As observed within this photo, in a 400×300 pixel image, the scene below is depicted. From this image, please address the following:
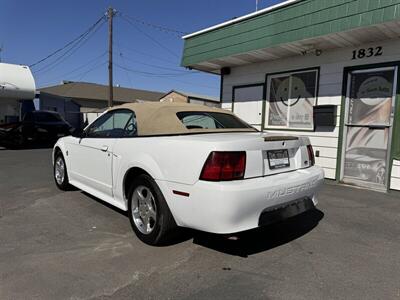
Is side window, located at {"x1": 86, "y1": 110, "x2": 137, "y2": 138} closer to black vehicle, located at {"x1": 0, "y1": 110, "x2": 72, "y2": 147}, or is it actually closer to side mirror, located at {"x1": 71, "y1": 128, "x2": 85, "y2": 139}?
side mirror, located at {"x1": 71, "y1": 128, "x2": 85, "y2": 139}

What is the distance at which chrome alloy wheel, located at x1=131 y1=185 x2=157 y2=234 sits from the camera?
3.72 metres

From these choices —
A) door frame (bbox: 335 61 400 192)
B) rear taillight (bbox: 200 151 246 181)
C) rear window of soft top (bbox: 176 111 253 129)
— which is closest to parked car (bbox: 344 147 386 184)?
door frame (bbox: 335 61 400 192)

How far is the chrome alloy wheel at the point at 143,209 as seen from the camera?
372 cm

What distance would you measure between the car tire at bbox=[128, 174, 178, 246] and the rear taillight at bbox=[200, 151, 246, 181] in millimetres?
647

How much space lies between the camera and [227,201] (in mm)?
2986

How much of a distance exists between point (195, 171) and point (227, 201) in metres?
0.40

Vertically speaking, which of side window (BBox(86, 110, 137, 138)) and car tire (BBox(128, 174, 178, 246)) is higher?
side window (BBox(86, 110, 137, 138))

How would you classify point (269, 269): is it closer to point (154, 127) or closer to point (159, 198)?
point (159, 198)

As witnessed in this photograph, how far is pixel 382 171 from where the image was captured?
255 inches

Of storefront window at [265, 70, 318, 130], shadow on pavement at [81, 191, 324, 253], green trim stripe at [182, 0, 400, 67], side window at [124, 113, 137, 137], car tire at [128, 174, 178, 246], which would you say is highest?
green trim stripe at [182, 0, 400, 67]

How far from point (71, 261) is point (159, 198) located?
1.03 m

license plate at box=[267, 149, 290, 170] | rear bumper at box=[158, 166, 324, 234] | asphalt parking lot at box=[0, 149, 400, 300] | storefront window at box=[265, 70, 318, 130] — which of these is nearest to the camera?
asphalt parking lot at box=[0, 149, 400, 300]

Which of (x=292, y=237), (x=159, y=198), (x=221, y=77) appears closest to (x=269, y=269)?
(x=292, y=237)

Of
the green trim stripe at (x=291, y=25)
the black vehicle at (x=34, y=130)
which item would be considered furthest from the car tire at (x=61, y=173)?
the black vehicle at (x=34, y=130)
